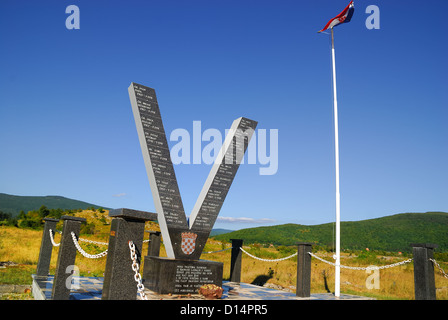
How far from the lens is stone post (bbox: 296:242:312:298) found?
9.45 metres

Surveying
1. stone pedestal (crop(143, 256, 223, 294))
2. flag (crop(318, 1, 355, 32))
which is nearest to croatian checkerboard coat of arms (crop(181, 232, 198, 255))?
stone pedestal (crop(143, 256, 223, 294))

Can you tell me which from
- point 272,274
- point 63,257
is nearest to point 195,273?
point 63,257

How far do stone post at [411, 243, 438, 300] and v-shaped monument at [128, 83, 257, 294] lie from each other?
16.2ft

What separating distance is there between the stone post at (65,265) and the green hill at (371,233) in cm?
4281

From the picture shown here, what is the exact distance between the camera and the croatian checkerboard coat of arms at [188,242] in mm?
9156

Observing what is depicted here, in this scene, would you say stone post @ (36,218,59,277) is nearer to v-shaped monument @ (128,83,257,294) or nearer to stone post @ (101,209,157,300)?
v-shaped monument @ (128,83,257,294)

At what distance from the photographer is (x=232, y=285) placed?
11.3m

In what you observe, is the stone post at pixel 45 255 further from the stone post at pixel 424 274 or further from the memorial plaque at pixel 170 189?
the stone post at pixel 424 274

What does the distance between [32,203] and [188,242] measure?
116710 millimetres

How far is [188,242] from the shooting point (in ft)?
30.3

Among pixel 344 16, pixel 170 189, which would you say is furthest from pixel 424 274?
pixel 344 16

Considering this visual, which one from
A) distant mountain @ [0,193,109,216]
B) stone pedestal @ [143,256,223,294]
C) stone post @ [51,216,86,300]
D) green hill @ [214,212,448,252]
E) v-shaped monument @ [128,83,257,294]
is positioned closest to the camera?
stone post @ [51,216,86,300]

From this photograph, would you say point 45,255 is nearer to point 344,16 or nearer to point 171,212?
point 171,212
